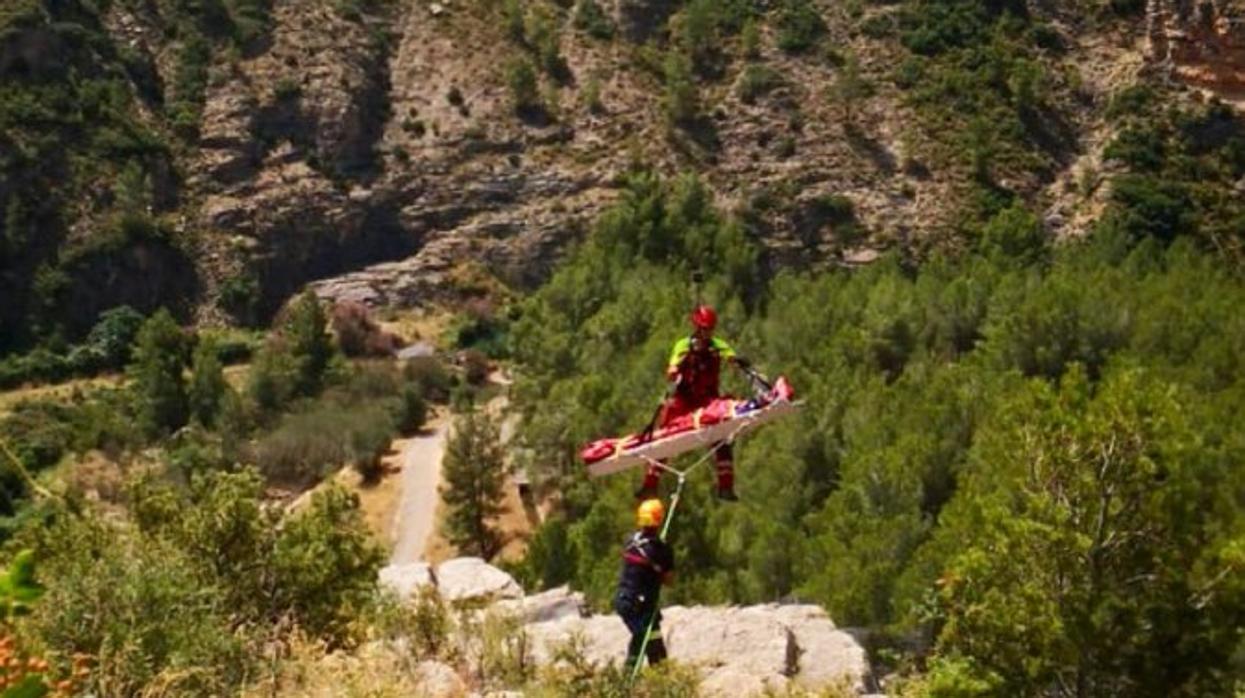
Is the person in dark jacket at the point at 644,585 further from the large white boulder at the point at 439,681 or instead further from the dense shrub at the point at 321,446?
the dense shrub at the point at 321,446

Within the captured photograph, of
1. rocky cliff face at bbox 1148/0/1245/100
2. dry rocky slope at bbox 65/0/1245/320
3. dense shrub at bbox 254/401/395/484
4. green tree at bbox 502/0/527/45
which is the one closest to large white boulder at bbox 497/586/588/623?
dense shrub at bbox 254/401/395/484

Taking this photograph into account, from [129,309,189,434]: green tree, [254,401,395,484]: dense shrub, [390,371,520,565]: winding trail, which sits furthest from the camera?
[129,309,189,434]: green tree

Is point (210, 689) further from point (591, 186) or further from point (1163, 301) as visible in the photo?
point (591, 186)

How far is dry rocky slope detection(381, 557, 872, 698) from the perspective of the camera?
1491 centimetres

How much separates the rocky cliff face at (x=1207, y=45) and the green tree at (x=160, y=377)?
51245mm

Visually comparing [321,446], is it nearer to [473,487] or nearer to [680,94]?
[473,487]

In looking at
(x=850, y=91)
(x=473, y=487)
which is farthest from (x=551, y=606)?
(x=850, y=91)

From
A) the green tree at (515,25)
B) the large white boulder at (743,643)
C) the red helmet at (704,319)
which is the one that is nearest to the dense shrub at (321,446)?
the green tree at (515,25)

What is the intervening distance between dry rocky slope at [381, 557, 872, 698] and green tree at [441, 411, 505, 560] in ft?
74.3

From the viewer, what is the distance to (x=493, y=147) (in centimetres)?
7094

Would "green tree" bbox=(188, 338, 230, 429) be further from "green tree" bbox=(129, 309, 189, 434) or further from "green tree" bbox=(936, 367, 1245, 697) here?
"green tree" bbox=(936, 367, 1245, 697)

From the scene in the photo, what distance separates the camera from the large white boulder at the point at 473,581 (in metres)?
20.8

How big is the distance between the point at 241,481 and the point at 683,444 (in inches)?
211

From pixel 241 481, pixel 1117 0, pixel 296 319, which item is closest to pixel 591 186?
pixel 296 319
